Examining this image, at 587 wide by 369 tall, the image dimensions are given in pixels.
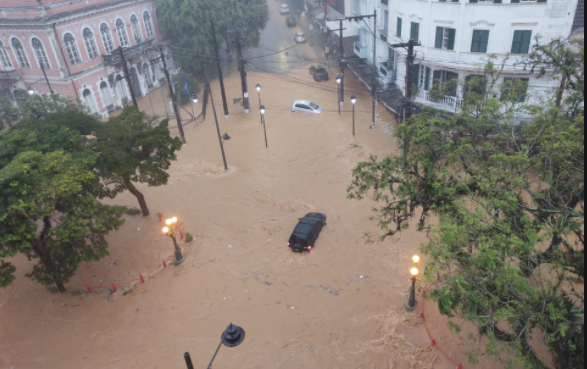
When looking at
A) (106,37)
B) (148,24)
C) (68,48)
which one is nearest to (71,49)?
(68,48)

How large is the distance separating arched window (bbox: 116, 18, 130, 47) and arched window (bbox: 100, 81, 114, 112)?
5035 millimetres

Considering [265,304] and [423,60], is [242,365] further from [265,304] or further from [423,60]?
[423,60]

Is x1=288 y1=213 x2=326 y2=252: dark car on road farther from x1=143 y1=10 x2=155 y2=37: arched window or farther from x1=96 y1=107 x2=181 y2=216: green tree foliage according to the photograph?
x1=143 y1=10 x2=155 y2=37: arched window

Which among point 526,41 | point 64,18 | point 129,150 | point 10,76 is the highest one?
point 64,18

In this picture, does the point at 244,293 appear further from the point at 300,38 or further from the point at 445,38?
the point at 300,38

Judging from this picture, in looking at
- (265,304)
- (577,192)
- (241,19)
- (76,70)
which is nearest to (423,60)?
(577,192)

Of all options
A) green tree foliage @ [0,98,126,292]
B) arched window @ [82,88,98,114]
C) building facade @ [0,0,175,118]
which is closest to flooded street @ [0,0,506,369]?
green tree foliage @ [0,98,126,292]

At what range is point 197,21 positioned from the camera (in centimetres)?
4025

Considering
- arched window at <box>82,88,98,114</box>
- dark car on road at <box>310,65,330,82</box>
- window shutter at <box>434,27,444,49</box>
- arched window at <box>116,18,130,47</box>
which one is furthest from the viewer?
dark car on road at <box>310,65,330,82</box>

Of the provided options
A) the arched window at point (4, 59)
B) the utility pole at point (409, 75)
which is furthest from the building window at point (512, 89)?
the arched window at point (4, 59)

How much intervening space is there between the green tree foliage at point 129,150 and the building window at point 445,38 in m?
16.8

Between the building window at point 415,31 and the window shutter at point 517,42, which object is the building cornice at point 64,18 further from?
the window shutter at point 517,42

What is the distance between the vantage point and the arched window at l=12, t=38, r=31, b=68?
105 feet

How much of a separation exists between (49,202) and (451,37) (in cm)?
2250
